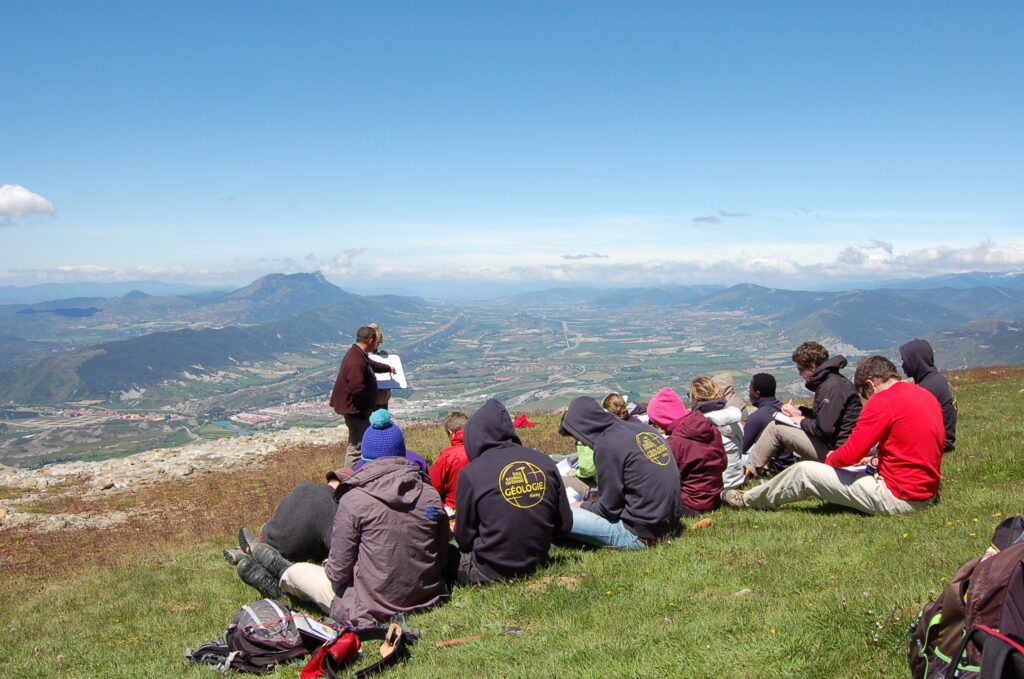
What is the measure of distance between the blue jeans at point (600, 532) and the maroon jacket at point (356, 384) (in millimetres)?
5211

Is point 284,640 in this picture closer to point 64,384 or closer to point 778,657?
point 778,657

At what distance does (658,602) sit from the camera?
5.82 m

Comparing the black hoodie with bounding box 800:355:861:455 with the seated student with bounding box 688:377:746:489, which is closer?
the black hoodie with bounding box 800:355:861:455

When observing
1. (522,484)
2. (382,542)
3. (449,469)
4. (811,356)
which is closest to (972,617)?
(522,484)

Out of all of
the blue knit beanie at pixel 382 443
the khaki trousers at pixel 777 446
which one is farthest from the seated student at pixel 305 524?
the khaki trousers at pixel 777 446

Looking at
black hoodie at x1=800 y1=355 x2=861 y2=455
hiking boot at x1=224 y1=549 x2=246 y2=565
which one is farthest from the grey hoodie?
black hoodie at x1=800 y1=355 x2=861 y2=455

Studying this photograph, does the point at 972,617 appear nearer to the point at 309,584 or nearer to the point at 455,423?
the point at 309,584

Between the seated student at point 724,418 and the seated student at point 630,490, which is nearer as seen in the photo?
the seated student at point 630,490

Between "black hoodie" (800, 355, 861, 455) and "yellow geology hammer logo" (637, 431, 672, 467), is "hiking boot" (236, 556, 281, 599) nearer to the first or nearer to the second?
"yellow geology hammer logo" (637, 431, 672, 467)

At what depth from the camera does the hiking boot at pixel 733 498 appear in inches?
352

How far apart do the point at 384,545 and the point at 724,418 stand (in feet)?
18.1

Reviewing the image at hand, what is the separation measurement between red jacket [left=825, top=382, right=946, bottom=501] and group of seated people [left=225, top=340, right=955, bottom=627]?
0.05 ft

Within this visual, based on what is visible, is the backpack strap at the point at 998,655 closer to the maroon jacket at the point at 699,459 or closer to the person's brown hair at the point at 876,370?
the person's brown hair at the point at 876,370

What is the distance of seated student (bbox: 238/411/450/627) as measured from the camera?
6.11m
